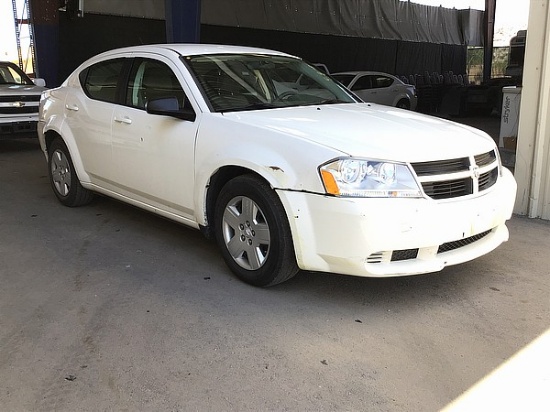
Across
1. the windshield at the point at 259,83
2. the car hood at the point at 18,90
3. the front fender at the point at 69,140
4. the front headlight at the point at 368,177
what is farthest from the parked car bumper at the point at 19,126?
the front headlight at the point at 368,177

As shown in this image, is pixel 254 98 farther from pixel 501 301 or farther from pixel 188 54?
pixel 501 301

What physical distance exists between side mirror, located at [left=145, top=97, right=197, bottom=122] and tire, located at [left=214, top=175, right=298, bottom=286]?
68 centimetres

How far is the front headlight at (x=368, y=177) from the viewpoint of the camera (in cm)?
343

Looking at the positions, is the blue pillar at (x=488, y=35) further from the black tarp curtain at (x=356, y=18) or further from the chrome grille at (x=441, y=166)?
the chrome grille at (x=441, y=166)

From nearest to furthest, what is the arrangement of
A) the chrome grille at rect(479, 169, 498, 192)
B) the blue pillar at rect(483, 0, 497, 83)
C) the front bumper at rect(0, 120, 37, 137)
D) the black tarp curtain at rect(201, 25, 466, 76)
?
the chrome grille at rect(479, 169, 498, 192) < the front bumper at rect(0, 120, 37, 137) < the black tarp curtain at rect(201, 25, 466, 76) < the blue pillar at rect(483, 0, 497, 83)

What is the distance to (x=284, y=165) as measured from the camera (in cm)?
365

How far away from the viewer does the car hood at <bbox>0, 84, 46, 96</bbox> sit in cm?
1051

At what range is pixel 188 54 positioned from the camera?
4.79 meters

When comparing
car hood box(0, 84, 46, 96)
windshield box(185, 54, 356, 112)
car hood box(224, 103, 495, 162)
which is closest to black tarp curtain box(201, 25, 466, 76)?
A: car hood box(0, 84, 46, 96)

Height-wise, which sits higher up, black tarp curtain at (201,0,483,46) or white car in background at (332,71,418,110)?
black tarp curtain at (201,0,483,46)

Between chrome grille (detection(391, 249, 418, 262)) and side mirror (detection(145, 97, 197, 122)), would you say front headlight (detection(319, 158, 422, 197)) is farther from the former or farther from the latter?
side mirror (detection(145, 97, 197, 122))

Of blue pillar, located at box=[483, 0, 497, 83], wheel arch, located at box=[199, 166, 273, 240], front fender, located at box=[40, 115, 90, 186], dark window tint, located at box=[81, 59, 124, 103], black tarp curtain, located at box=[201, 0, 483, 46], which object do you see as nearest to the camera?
wheel arch, located at box=[199, 166, 273, 240]

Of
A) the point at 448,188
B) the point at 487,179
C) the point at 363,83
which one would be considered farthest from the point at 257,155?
the point at 363,83

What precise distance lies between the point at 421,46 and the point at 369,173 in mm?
25046
